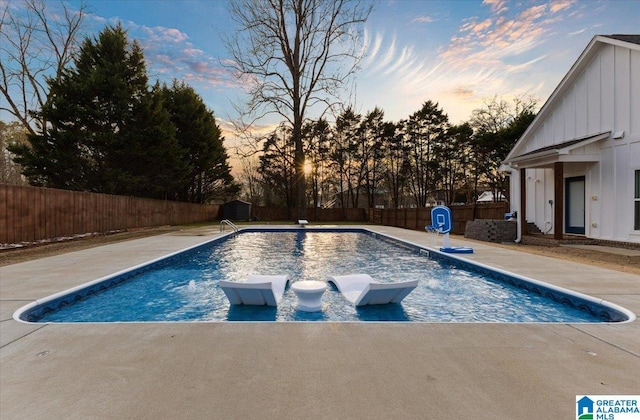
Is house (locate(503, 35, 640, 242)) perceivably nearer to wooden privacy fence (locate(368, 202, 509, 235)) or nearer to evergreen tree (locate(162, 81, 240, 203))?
wooden privacy fence (locate(368, 202, 509, 235))

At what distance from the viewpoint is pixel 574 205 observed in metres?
10.4

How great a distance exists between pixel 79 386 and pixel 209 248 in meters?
7.92

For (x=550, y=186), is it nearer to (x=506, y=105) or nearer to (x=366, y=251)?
(x=366, y=251)

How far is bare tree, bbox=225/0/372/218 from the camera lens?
1923 centimetres

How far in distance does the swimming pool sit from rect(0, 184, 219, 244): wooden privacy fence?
487cm

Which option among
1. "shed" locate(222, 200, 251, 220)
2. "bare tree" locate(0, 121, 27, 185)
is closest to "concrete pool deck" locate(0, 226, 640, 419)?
"shed" locate(222, 200, 251, 220)

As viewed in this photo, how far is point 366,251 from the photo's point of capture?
9414 mm

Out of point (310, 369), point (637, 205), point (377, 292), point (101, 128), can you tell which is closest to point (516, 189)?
point (637, 205)

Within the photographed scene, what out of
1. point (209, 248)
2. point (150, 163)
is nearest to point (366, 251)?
→ point (209, 248)

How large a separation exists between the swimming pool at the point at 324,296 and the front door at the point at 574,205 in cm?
549

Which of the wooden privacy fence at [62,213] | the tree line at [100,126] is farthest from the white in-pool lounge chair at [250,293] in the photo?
the tree line at [100,126]

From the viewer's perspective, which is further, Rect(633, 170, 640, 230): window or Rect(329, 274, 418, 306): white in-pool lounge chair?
Rect(633, 170, 640, 230): window

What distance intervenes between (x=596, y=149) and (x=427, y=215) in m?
8.07

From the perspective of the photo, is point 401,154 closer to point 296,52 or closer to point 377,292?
point 296,52
